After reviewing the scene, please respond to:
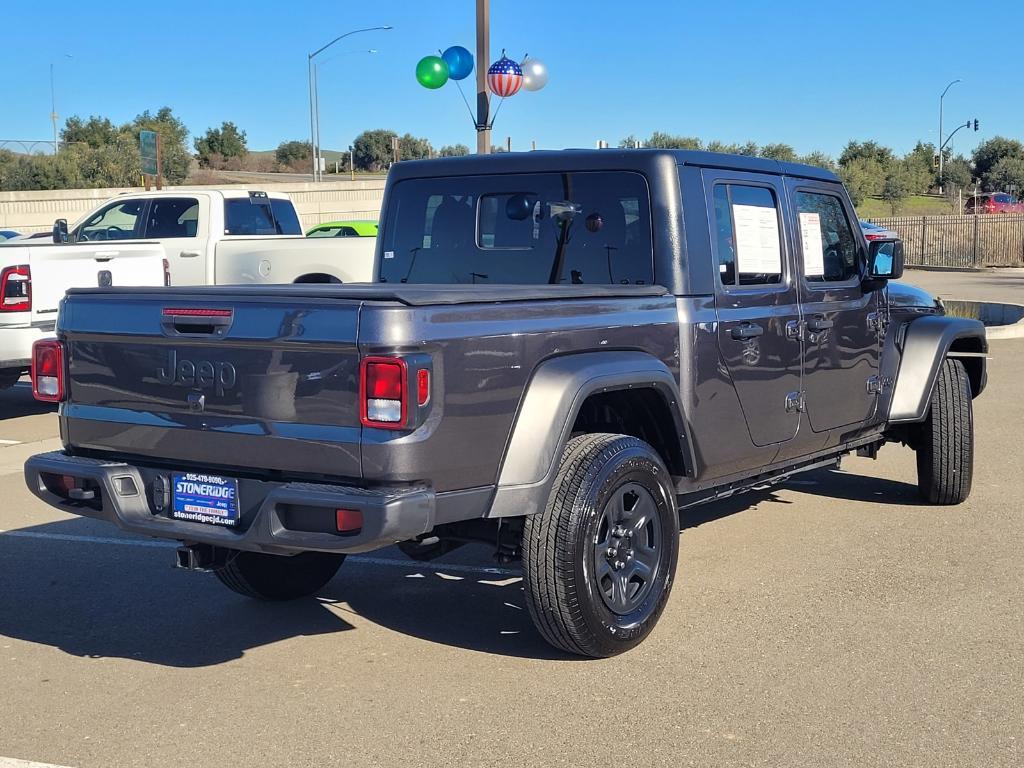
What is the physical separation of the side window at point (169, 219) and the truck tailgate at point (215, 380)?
10274 mm

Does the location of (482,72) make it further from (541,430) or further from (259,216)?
(541,430)

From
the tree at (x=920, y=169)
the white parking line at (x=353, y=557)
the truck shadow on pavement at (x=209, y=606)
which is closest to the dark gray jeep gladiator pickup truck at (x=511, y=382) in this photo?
the truck shadow on pavement at (x=209, y=606)

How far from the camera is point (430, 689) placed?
14.8 ft

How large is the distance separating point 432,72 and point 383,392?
12382 mm

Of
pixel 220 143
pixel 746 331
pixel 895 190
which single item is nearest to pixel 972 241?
pixel 746 331

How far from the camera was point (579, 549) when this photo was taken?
14.8ft

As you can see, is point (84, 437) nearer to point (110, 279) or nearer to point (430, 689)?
point (430, 689)

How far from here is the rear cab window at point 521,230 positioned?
5.49 metres

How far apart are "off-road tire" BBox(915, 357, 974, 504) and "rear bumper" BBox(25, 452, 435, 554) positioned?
13.6ft

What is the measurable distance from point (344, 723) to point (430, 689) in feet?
1.39

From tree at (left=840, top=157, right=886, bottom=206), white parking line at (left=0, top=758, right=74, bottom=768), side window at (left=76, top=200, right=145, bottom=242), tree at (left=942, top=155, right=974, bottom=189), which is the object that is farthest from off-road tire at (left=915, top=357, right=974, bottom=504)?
tree at (left=942, top=155, right=974, bottom=189)

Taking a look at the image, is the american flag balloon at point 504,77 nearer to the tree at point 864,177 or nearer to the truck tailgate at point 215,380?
the truck tailgate at point 215,380

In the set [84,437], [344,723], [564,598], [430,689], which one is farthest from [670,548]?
[84,437]

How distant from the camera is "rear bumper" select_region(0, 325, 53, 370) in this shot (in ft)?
35.0
